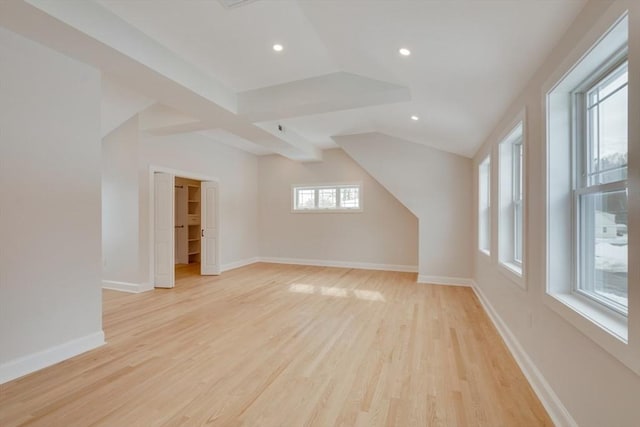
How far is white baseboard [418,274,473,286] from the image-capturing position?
5320 mm

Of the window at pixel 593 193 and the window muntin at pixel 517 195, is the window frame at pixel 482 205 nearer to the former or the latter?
the window muntin at pixel 517 195

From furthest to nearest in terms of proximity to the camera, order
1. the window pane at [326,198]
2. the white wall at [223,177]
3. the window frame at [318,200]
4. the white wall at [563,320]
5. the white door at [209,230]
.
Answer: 1. the window pane at [326,198]
2. the window frame at [318,200]
3. the white door at [209,230]
4. the white wall at [223,177]
5. the white wall at [563,320]

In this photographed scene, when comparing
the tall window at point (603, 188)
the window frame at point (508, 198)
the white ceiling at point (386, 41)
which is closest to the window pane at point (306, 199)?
the white ceiling at point (386, 41)

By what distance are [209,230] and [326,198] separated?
2.95m

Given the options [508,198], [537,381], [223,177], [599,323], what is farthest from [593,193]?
[223,177]

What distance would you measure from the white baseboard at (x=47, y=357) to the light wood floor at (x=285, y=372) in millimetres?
76

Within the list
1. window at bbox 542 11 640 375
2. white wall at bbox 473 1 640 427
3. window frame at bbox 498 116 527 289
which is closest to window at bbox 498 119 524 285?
window frame at bbox 498 116 527 289

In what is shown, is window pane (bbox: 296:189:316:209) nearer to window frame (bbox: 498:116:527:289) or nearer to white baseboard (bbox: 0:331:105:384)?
window frame (bbox: 498:116:527:289)

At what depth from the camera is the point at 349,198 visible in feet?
23.5

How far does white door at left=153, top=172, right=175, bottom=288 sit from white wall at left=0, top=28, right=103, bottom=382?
2.35m

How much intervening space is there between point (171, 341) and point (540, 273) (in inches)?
134

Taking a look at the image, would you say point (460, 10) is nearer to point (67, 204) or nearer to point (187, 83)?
point (187, 83)

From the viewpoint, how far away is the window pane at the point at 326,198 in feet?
24.1

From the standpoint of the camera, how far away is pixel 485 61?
226 centimetres
